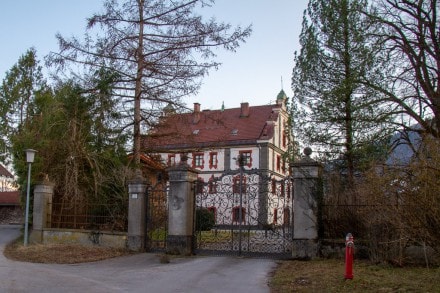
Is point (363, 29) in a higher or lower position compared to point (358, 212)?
higher

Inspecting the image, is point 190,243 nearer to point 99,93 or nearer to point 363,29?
point 99,93

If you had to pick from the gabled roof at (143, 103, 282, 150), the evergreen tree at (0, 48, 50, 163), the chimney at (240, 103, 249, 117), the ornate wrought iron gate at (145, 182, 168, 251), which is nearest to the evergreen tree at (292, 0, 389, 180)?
the gabled roof at (143, 103, 282, 150)

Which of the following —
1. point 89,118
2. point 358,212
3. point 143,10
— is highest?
point 143,10

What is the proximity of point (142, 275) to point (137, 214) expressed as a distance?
13.8 feet

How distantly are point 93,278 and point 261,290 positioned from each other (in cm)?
403

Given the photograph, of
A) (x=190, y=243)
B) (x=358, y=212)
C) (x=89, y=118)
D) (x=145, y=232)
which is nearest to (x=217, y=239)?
(x=190, y=243)

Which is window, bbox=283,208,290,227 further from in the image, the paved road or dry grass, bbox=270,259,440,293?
dry grass, bbox=270,259,440,293

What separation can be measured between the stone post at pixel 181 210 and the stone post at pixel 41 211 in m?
5.44

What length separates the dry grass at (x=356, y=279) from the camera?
28.2 feet

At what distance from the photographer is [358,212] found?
1248cm

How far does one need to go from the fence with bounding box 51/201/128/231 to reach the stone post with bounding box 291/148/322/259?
614cm

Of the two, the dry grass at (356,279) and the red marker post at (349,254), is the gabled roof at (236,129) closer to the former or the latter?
the dry grass at (356,279)

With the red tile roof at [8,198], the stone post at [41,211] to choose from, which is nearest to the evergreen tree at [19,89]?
the red tile roof at [8,198]

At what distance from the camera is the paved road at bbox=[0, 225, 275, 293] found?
9422 mm
